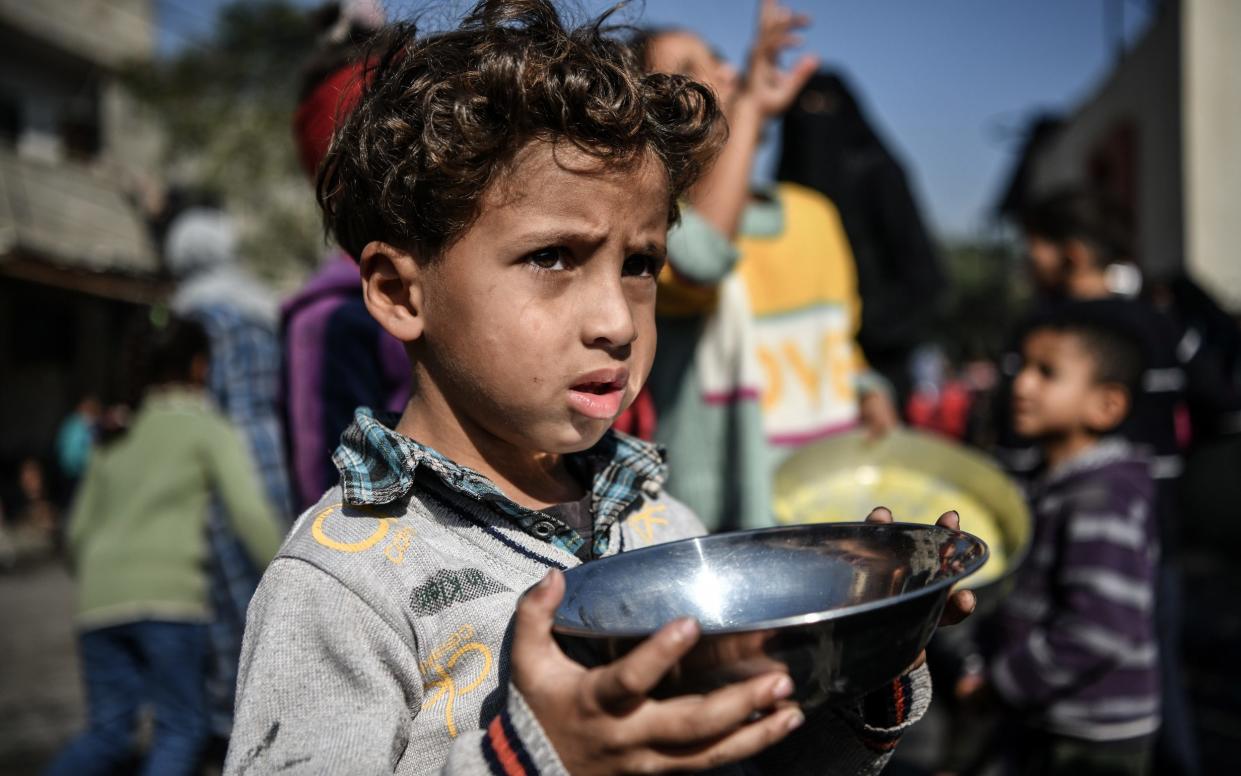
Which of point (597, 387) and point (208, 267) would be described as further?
point (208, 267)

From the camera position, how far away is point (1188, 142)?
38.7 feet

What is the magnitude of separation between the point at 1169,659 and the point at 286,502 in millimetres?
3110

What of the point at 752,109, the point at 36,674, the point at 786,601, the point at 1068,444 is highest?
the point at 752,109

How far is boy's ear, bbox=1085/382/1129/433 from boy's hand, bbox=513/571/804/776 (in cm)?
264

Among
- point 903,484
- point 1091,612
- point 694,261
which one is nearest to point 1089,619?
point 1091,612

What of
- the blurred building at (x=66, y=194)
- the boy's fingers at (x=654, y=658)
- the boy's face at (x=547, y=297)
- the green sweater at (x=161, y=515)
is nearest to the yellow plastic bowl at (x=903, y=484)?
the boy's face at (x=547, y=297)

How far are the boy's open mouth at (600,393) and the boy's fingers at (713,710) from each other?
1.38ft

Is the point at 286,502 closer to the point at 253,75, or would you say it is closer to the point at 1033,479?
the point at 1033,479

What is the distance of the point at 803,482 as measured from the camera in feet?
8.77

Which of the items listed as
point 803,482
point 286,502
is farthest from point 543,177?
point 286,502

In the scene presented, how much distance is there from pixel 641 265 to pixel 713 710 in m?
0.63

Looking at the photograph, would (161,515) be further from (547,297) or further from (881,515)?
(881,515)

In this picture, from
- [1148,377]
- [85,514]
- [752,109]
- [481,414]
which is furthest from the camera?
[85,514]

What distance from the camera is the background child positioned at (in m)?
2.67
